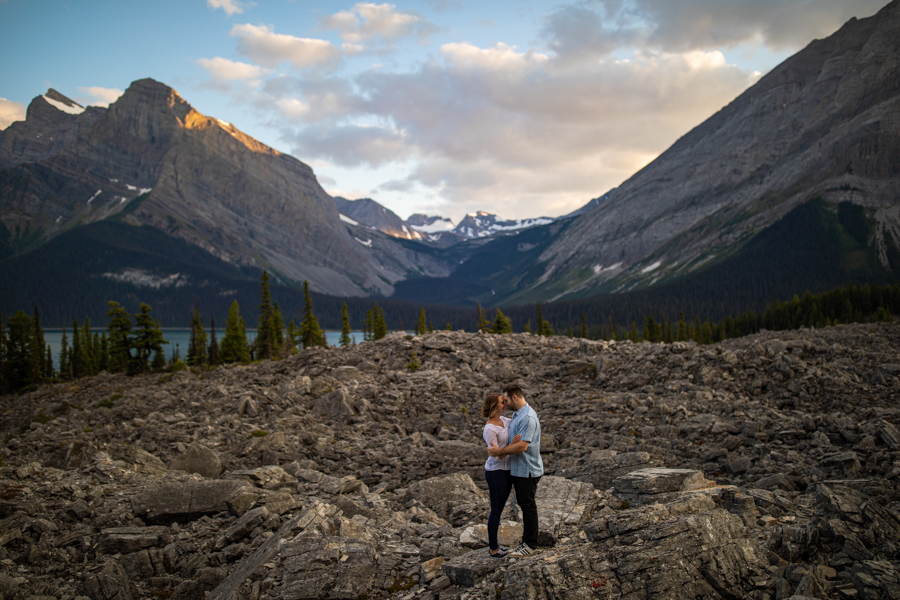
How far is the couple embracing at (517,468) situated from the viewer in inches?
344

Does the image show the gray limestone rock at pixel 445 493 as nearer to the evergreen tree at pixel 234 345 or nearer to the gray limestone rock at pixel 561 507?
the gray limestone rock at pixel 561 507

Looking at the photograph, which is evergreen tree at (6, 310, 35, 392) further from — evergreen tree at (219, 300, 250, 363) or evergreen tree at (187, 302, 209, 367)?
evergreen tree at (219, 300, 250, 363)

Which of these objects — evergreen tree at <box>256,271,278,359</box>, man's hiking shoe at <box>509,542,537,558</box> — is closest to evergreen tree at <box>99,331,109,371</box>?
evergreen tree at <box>256,271,278,359</box>

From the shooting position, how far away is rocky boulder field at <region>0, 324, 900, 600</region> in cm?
791

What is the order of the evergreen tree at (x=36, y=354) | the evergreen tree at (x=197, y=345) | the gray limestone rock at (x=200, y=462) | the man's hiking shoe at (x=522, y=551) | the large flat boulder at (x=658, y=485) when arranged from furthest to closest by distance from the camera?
1. the evergreen tree at (x=197, y=345)
2. the evergreen tree at (x=36, y=354)
3. the gray limestone rock at (x=200, y=462)
4. the large flat boulder at (x=658, y=485)
5. the man's hiking shoe at (x=522, y=551)

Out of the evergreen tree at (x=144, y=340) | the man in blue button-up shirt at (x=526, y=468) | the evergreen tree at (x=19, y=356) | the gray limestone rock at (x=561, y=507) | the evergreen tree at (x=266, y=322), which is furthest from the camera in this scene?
the evergreen tree at (x=266, y=322)

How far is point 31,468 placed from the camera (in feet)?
45.4

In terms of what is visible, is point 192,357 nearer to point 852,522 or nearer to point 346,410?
point 346,410

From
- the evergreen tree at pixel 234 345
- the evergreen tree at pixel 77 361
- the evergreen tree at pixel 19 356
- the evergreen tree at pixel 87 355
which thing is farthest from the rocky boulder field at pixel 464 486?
the evergreen tree at pixel 77 361

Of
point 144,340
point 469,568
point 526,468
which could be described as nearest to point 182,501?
point 469,568

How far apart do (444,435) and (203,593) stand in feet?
36.5

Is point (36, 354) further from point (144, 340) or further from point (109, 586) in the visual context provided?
point (109, 586)

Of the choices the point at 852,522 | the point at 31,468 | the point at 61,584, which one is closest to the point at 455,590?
the point at 852,522

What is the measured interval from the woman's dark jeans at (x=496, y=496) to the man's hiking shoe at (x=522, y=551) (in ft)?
1.09
